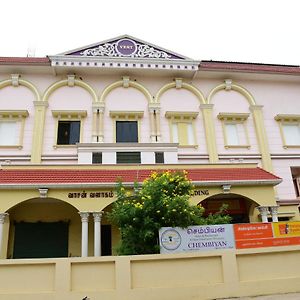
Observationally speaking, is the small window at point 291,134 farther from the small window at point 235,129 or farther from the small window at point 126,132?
the small window at point 126,132

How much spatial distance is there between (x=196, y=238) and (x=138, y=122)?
10.5 metres

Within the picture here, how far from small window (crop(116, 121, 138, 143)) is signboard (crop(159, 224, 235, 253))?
9602mm

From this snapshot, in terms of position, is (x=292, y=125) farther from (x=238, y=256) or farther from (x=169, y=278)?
(x=169, y=278)

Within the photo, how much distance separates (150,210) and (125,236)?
1081mm

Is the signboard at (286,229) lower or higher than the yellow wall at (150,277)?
higher

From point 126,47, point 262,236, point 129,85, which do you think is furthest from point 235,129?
point 262,236

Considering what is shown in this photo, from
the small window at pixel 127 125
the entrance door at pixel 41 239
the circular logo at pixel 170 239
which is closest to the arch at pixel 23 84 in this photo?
the small window at pixel 127 125

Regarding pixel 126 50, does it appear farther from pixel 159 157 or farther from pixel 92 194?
pixel 92 194

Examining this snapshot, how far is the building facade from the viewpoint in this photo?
1409 cm

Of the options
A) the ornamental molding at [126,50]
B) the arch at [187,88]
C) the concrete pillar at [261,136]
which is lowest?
the concrete pillar at [261,136]

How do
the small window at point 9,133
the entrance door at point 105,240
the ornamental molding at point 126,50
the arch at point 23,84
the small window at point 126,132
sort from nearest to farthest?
the entrance door at point 105,240 < the small window at point 9,133 < the small window at point 126,132 < the arch at point 23,84 < the ornamental molding at point 126,50

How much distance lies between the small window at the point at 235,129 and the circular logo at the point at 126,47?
6376 mm

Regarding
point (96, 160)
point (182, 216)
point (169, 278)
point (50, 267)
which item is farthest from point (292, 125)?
point (50, 267)

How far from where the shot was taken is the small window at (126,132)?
17359 mm
